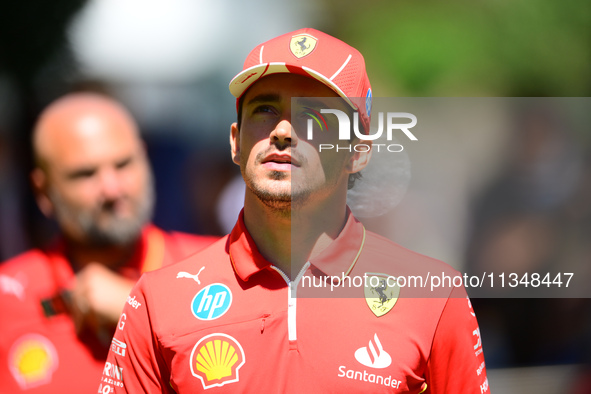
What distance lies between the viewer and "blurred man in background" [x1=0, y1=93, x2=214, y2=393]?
2371 millimetres

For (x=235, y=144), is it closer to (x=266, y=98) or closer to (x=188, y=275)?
(x=266, y=98)

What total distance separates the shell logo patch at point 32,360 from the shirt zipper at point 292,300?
1218 millimetres

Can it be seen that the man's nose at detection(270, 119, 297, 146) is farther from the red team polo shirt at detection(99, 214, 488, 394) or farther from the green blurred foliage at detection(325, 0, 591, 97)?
the green blurred foliage at detection(325, 0, 591, 97)

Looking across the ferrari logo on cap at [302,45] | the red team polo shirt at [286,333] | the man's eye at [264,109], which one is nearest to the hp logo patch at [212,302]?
the red team polo shirt at [286,333]

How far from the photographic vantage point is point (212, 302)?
5.56 ft

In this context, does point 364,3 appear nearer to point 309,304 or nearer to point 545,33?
point 545,33

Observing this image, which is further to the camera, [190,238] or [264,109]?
[190,238]

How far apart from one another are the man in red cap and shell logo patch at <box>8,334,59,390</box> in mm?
772

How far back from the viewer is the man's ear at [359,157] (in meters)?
1.86

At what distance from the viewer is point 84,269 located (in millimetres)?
2420

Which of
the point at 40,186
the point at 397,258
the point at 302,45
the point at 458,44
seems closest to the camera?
the point at 302,45

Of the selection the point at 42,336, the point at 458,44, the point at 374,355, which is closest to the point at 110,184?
the point at 42,336

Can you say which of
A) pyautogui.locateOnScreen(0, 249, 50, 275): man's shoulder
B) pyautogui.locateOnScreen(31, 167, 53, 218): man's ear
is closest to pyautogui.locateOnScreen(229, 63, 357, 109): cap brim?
pyautogui.locateOnScreen(31, 167, 53, 218): man's ear

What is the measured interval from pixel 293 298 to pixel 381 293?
25cm
